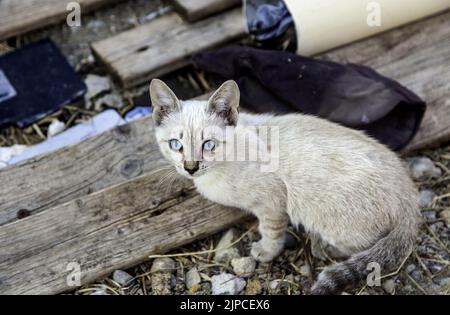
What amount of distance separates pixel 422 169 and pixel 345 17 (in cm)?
90

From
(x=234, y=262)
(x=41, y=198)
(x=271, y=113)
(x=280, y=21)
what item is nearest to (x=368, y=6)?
(x=280, y=21)

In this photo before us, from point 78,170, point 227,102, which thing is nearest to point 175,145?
point 227,102

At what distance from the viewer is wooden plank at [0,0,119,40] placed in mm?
3389

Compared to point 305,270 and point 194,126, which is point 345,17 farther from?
point 305,270

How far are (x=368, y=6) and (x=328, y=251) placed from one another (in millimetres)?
1338

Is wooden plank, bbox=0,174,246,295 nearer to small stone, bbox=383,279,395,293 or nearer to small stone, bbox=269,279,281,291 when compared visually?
small stone, bbox=269,279,281,291

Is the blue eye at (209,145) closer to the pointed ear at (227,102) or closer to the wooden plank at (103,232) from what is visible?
the pointed ear at (227,102)

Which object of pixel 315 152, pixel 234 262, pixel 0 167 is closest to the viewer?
pixel 315 152

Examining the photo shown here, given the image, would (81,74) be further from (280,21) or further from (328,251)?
(328,251)

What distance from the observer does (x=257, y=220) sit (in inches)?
109

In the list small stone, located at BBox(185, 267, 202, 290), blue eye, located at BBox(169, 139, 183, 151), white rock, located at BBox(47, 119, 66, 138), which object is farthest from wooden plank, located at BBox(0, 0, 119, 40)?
small stone, located at BBox(185, 267, 202, 290)

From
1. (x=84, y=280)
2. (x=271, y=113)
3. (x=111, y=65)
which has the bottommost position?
(x=84, y=280)

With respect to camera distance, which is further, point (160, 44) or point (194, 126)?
point (160, 44)

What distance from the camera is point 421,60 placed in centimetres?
313
